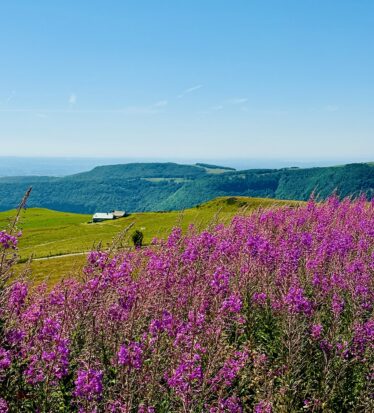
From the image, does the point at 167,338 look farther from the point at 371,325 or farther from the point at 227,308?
the point at 371,325

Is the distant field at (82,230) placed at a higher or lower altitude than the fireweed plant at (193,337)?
Result: lower

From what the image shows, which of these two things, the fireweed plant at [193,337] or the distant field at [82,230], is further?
the distant field at [82,230]

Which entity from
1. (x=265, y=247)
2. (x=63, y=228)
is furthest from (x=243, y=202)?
(x=265, y=247)

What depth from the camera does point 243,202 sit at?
97750 millimetres

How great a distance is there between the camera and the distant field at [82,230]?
27370 mm

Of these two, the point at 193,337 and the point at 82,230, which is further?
the point at 82,230

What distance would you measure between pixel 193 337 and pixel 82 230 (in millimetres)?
79928

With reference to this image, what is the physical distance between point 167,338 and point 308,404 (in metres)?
2.69

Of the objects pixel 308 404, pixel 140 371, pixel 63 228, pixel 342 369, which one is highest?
pixel 140 371

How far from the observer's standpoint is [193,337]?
5465mm

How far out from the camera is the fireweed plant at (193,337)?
17.3 ft

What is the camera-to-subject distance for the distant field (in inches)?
1078

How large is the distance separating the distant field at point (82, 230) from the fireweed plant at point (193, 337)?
4.66 feet

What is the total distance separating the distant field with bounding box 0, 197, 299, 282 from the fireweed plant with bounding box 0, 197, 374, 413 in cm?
142
